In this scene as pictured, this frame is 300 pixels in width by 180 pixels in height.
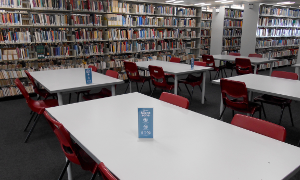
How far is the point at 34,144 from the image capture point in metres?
3.02

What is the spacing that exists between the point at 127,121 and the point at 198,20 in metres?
7.38

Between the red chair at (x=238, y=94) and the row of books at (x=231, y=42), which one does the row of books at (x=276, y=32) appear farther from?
the red chair at (x=238, y=94)

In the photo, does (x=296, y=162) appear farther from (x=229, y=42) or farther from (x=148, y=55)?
(x=229, y=42)

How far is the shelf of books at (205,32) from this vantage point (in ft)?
32.1

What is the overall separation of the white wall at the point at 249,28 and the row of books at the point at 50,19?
21.2 feet

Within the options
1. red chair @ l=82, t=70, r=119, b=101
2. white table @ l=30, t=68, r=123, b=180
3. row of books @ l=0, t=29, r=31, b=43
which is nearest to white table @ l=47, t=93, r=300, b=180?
white table @ l=30, t=68, r=123, b=180

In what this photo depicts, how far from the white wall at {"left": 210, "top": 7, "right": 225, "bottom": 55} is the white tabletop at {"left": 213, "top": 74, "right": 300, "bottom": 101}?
19.0ft

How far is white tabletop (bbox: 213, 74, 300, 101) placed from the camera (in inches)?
102

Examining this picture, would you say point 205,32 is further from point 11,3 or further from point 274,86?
point 11,3

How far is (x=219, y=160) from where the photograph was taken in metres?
1.23

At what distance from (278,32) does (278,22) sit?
0.43m

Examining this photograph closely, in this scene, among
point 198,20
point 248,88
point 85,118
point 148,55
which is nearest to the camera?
point 85,118

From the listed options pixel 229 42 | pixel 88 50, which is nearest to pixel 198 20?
pixel 229 42

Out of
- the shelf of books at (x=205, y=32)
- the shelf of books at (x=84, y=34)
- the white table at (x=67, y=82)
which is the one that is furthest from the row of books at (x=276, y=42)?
the white table at (x=67, y=82)
